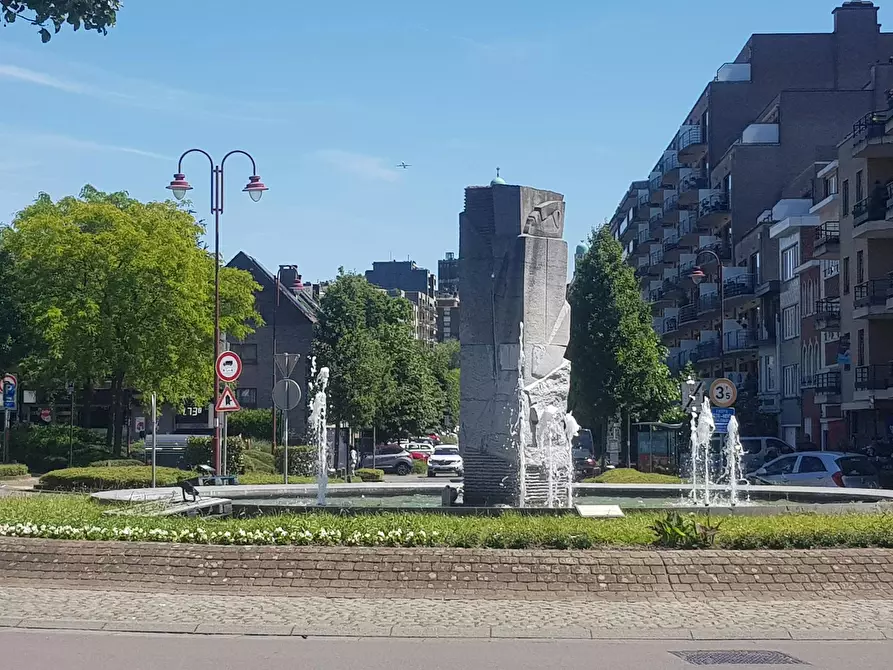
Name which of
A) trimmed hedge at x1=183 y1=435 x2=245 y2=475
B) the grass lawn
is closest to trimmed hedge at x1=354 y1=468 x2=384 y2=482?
trimmed hedge at x1=183 y1=435 x2=245 y2=475

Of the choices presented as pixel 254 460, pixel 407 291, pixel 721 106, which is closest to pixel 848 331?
pixel 254 460

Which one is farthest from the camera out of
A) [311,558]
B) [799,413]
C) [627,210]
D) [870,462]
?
[627,210]

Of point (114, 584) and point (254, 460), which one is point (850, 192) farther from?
point (114, 584)

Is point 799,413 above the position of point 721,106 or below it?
below

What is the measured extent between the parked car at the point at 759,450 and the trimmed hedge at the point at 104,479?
2192 centimetres

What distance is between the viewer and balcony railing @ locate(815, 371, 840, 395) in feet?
185

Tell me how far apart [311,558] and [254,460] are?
96.9ft

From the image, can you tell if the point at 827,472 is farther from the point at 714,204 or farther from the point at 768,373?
the point at 714,204

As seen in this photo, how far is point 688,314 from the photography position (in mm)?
87500

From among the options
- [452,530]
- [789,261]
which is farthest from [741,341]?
[452,530]

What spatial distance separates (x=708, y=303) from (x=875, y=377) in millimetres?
32645

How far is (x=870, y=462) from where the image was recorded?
3438 cm

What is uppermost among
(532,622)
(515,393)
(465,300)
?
(465,300)

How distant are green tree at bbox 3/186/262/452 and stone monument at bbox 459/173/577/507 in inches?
1221
